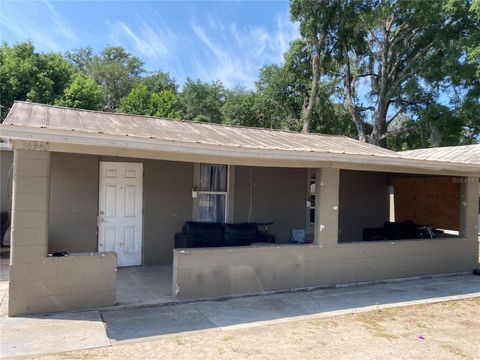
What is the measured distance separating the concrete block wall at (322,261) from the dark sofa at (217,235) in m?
1.62

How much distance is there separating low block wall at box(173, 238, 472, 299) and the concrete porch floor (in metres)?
0.38

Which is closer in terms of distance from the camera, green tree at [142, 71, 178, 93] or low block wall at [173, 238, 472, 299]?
low block wall at [173, 238, 472, 299]

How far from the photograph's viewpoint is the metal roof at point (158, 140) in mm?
4730

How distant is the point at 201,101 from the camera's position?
101 feet

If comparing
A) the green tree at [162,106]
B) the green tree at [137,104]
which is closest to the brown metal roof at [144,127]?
the green tree at [162,106]

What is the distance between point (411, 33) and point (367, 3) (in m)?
2.83

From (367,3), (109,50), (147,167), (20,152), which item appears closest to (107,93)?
(109,50)

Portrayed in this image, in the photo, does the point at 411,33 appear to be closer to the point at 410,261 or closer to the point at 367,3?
the point at 367,3

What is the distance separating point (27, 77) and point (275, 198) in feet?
53.2

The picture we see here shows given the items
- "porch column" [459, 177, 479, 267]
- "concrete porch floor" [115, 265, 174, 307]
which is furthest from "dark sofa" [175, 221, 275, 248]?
"porch column" [459, 177, 479, 267]

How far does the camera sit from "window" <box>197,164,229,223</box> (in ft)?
28.9

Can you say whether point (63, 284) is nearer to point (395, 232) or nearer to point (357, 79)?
point (395, 232)

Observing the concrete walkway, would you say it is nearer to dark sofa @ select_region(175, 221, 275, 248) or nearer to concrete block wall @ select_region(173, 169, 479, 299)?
concrete block wall @ select_region(173, 169, 479, 299)

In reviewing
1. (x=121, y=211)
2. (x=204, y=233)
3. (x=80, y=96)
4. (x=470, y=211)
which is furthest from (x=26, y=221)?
(x=80, y=96)
